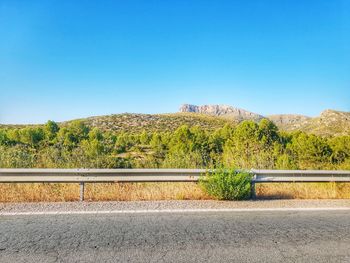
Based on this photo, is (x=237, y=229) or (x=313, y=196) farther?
(x=313, y=196)

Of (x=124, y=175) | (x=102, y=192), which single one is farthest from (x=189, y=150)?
(x=124, y=175)

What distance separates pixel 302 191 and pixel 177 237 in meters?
4.59

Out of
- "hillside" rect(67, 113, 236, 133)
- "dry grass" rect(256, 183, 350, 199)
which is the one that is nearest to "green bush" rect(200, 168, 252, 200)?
"dry grass" rect(256, 183, 350, 199)

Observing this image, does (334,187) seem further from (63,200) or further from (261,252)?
(63,200)

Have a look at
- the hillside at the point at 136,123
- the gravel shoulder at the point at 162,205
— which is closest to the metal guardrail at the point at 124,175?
the gravel shoulder at the point at 162,205

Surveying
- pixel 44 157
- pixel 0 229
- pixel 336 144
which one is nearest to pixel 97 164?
pixel 44 157

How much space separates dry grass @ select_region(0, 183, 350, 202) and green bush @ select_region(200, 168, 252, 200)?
277mm

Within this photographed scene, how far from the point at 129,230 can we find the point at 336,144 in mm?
42833

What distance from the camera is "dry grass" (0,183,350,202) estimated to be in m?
6.88

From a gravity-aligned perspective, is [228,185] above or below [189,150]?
below

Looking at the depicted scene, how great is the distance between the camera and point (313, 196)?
771cm

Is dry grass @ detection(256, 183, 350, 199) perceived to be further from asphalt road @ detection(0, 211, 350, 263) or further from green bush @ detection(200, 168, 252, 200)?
asphalt road @ detection(0, 211, 350, 263)

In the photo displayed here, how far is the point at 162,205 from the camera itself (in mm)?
6316

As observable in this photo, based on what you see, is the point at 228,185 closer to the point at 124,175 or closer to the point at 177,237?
the point at 124,175
